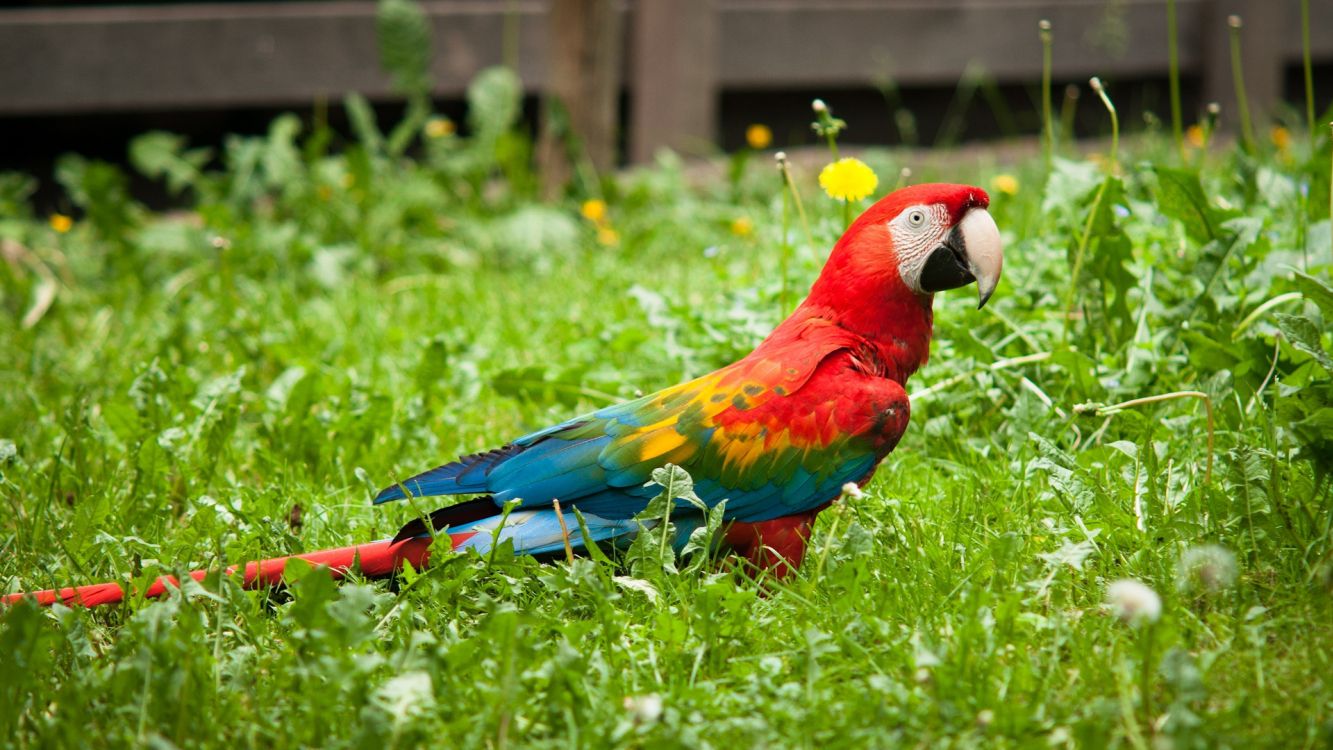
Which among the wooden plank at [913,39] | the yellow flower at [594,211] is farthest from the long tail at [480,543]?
the wooden plank at [913,39]

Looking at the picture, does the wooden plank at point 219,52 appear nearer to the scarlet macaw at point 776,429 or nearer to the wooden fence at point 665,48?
the wooden fence at point 665,48

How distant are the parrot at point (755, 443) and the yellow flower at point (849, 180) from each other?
0.21m

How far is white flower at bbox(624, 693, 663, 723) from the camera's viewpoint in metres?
1.45

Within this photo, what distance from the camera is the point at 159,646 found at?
1.56 meters

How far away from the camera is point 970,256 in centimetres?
196

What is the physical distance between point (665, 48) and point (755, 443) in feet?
10.9

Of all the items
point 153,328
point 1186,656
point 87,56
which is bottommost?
point 153,328

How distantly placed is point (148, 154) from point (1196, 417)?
357cm

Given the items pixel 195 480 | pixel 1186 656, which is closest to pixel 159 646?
pixel 195 480

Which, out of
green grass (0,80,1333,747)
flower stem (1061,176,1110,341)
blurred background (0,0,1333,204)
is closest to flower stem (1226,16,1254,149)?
green grass (0,80,1333,747)

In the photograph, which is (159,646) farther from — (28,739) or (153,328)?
(153,328)

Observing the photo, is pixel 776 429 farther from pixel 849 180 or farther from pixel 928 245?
pixel 849 180

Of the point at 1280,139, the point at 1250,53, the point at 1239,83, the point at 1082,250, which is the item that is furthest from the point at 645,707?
the point at 1250,53

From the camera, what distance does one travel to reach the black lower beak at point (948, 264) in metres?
1.96
